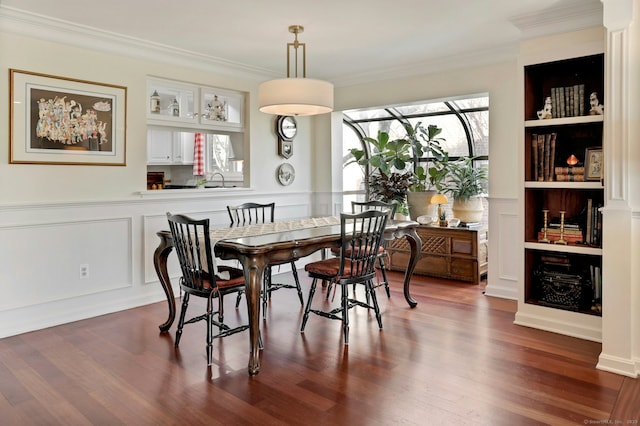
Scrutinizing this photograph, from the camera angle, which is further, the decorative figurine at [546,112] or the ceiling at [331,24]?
the decorative figurine at [546,112]

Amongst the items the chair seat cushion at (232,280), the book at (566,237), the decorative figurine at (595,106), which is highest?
the decorative figurine at (595,106)

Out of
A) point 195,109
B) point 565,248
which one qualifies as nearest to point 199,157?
point 195,109

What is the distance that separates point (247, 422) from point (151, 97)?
341cm

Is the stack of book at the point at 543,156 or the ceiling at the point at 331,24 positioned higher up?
the ceiling at the point at 331,24

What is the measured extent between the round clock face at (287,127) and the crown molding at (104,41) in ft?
2.46

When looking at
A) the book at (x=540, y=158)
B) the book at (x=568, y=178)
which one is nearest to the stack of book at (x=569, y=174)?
the book at (x=568, y=178)

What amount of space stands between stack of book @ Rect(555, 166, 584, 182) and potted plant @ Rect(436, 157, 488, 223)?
2147 mm

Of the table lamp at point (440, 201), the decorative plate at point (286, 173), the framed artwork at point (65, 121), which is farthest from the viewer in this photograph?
the decorative plate at point (286, 173)

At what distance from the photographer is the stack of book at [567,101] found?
11.5 ft

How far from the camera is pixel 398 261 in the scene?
5809 mm

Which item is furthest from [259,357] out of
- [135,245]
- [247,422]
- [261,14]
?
[261,14]

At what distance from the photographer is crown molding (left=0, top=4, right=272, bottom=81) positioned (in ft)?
11.7

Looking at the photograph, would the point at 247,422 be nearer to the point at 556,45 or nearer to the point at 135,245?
the point at 135,245

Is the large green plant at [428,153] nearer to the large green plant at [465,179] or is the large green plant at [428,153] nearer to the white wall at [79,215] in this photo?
the large green plant at [465,179]
